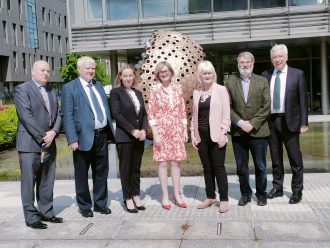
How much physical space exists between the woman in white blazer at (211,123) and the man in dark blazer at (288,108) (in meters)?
0.78

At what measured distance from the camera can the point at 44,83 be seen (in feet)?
18.7

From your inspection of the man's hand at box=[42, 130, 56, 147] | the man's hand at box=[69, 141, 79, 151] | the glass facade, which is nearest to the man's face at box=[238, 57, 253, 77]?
the man's hand at box=[69, 141, 79, 151]

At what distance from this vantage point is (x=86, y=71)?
19.2 feet

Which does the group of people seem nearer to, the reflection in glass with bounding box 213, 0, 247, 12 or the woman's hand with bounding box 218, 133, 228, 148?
the woman's hand with bounding box 218, 133, 228, 148

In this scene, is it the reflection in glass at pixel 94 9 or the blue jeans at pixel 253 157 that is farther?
the reflection in glass at pixel 94 9

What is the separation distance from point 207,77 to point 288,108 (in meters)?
1.18

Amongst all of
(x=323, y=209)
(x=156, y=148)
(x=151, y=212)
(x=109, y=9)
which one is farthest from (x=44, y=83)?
(x=109, y=9)

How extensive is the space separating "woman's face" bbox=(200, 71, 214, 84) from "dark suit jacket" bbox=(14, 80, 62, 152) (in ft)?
6.46

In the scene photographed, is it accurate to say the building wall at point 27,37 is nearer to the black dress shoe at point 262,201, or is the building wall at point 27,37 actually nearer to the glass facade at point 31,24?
the glass facade at point 31,24

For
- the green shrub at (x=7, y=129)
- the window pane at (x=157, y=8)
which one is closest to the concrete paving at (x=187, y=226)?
the green shrub at (x=7, y=129)

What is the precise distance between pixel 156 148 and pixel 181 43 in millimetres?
3417

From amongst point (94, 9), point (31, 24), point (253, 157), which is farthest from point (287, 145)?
point (31, 24)

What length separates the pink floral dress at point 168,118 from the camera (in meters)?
6.05

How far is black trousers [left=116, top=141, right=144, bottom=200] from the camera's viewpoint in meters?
6.06
